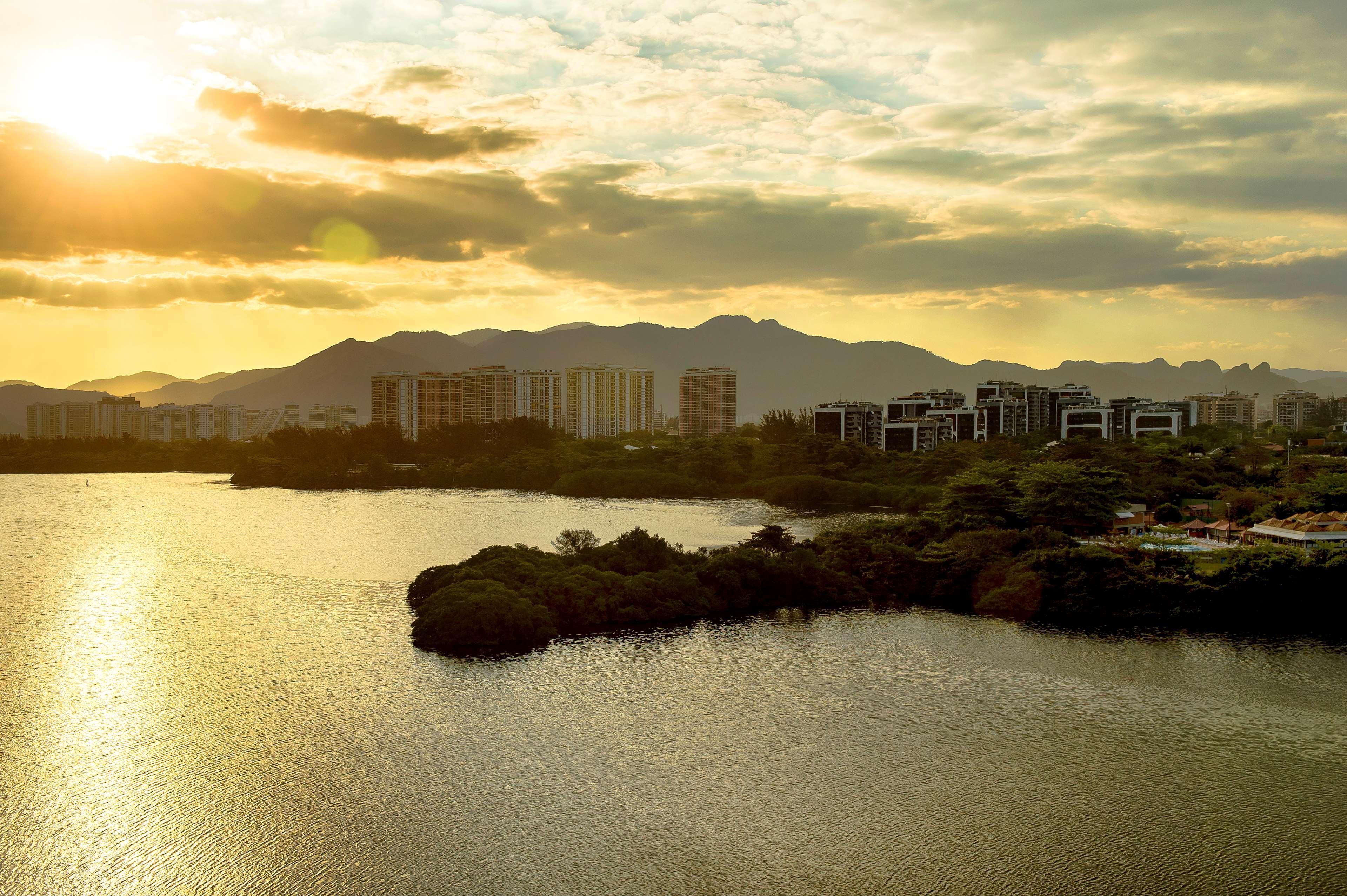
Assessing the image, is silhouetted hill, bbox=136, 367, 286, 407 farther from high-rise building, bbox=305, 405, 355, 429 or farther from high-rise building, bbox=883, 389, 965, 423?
high-rise building, bbox=883, 389, 965, 423

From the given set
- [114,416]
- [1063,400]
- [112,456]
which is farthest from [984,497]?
[114,416]

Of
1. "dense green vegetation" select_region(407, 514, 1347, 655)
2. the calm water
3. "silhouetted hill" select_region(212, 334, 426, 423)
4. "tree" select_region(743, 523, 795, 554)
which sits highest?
"silhouetted hill" select_region(212, 334, 426, 423)

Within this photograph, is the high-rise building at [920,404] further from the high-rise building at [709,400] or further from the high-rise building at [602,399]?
the high-rise building at [602,399]

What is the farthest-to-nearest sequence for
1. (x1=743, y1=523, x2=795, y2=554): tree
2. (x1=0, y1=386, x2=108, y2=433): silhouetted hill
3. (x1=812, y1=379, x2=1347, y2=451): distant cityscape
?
1. (x1=0, y1=386, x2=108, y2=433): silhouetted hill
2. (x1=812, y1=379, x2=1347, y2=451): distant cityscape
3. (x1=743, y1=523, x2=795, y2=554): tree

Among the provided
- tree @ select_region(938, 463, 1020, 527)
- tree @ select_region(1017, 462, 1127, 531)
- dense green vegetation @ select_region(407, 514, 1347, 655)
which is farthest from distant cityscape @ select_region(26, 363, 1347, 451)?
dense green vegetation @ select_region(407, 514, 1347, 655)

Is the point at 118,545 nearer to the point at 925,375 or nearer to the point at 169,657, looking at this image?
the point at 169,657

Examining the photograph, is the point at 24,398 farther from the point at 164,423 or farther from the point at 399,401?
the point at 399,401

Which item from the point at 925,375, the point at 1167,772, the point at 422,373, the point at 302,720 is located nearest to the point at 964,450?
the point at 1167,772
